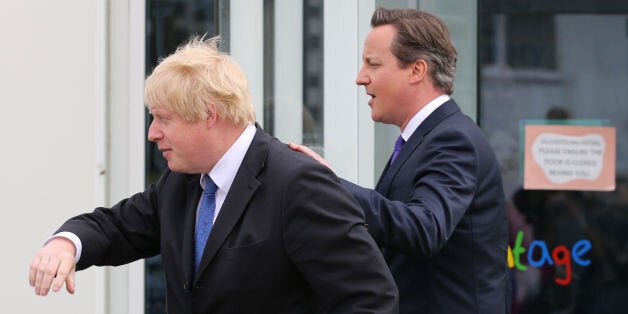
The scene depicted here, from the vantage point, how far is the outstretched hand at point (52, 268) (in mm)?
2643

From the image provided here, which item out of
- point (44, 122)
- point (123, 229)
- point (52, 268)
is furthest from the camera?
point (44, 122)

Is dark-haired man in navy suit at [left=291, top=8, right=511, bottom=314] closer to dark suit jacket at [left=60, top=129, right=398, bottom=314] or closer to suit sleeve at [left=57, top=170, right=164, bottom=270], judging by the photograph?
dark suit jacket at [left=60, top=129, right=398, bottom=314]

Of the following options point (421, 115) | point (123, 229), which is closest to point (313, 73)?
point (421, 115)

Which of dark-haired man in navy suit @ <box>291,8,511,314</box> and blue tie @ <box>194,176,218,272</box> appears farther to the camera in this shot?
dark-haired man in navy suit @ <box>291,8,511,314</box>

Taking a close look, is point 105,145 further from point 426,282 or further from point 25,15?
point 426,282

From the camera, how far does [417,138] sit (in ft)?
11.2

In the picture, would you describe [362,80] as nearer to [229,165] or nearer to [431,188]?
[431,188]

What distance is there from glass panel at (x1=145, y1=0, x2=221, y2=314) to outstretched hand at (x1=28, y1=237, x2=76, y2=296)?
7.12 ft

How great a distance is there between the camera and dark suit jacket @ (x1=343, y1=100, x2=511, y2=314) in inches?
128

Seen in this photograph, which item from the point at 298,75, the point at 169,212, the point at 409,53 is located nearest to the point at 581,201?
the point at 298,75

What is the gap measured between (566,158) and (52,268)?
282cm

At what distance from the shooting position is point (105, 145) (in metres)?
4.87

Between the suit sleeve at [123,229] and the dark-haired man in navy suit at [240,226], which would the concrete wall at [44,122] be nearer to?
the suit sleeve at [123,229]

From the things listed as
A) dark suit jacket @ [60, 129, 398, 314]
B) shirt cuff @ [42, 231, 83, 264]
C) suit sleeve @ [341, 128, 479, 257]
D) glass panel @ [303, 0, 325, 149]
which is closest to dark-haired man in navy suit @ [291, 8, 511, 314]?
suit sleeve @ [341, 128, 479, 257]
